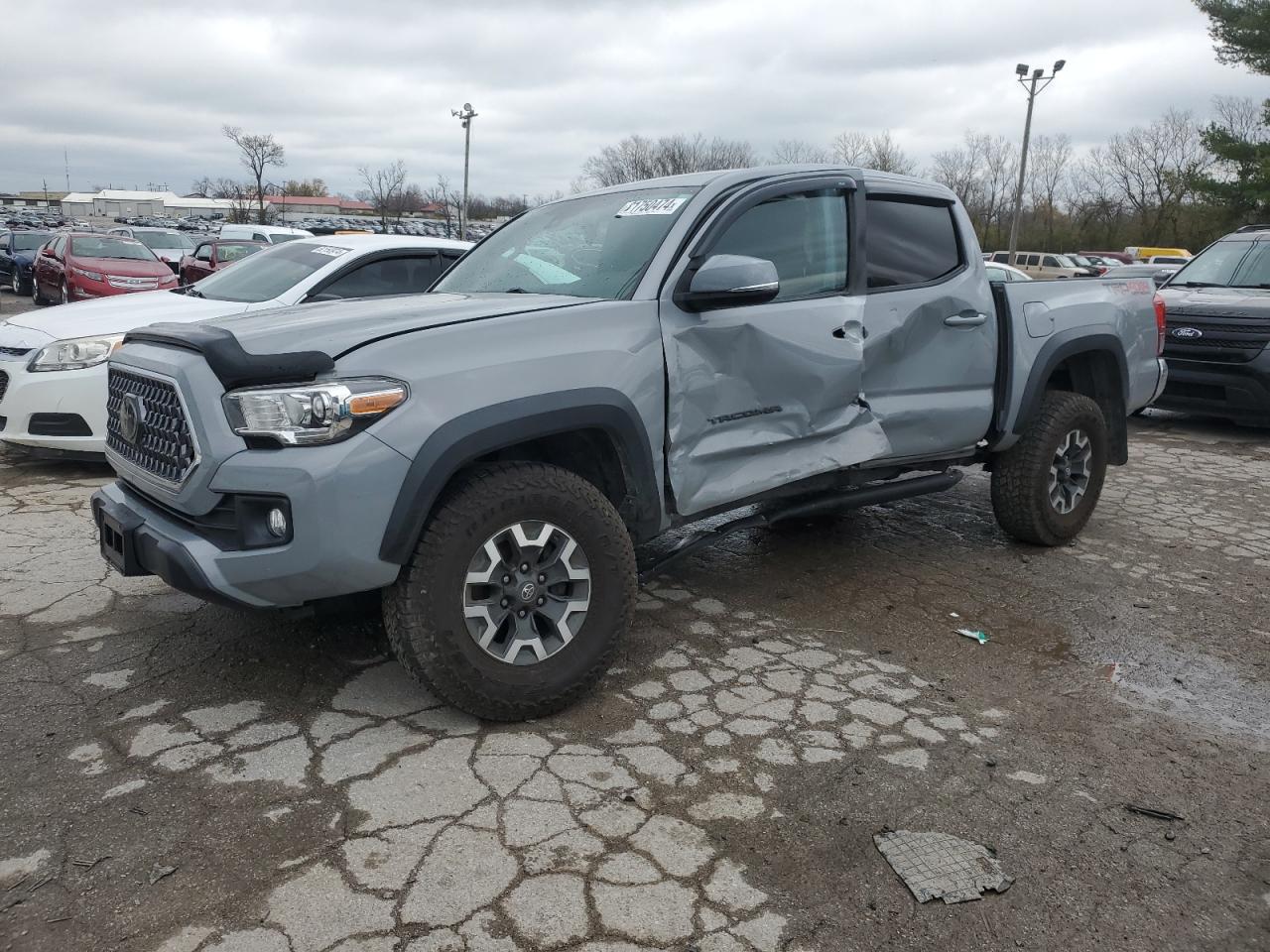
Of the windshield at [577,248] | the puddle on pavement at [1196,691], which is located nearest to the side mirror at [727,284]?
the windshield at [577,248]

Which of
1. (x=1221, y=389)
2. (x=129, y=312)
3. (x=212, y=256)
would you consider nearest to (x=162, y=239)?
(x=212, y=256)

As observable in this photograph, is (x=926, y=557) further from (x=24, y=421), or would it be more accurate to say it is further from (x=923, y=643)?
(x=24, y=421)

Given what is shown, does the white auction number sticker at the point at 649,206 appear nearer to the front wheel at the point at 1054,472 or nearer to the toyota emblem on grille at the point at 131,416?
the toyota emblem on grille at the point at 131,416

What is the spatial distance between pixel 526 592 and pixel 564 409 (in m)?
0.61

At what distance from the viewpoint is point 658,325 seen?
11.5ft

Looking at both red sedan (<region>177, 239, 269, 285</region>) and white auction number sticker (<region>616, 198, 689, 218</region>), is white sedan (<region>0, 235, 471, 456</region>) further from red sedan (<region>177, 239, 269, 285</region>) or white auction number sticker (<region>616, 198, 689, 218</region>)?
red sedan (<region>177, 239, 269, 285</region>)

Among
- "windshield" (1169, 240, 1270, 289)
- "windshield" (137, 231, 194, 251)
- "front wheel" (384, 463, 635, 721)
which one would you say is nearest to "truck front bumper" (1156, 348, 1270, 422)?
"windshield" (1169, 240, 1270, 289)

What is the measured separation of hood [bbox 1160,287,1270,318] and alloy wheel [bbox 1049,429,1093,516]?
15.8 feet

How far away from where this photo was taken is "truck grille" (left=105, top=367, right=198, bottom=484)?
308cm

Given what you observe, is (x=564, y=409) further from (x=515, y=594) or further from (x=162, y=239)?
(x=162, y=239)

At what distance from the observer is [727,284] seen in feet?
11.4

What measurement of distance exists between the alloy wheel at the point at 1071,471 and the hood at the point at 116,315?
5.08m

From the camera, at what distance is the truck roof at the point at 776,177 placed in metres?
4.02

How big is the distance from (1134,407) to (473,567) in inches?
174
